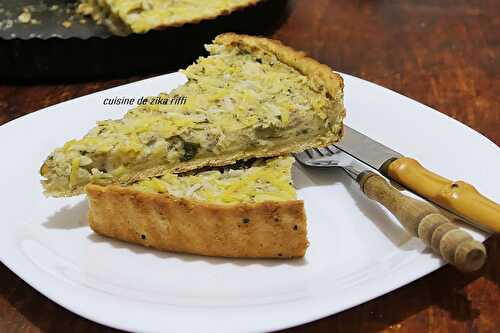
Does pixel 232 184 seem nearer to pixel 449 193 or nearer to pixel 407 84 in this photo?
pixel 449 193

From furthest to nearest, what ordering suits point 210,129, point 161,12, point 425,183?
point 161,12 → point 210,129 → point 425,183

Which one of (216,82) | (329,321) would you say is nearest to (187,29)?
(216,82)

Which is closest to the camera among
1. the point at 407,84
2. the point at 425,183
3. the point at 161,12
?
the point at 425,183

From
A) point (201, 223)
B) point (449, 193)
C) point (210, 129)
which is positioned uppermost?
point (449, 193)

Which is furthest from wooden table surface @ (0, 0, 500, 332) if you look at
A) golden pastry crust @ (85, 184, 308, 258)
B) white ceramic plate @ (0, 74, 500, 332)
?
golden pastry crust @ (85, 184, 308, 258)

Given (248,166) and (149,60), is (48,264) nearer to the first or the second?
(248,166)

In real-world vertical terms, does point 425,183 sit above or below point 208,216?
above

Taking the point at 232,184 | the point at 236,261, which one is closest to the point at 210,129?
the point at 232,184

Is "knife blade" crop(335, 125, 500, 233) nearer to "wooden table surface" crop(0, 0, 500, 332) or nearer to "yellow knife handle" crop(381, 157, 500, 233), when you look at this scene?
"yellow knife handle" crop(381, 157, 500, 233)
